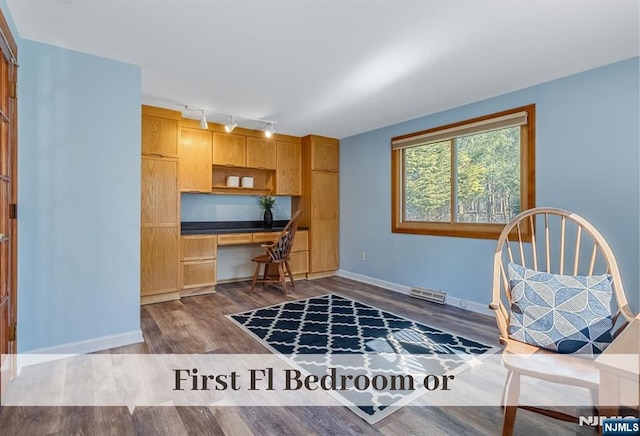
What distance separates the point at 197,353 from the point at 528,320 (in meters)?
2.11

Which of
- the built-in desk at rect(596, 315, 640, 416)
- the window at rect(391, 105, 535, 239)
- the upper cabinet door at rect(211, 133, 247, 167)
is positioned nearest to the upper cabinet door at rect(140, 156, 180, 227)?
the upper cabinet door at rect(211, 133, 247, 167)

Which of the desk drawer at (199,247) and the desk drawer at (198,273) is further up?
the desk drawer at (199,247)

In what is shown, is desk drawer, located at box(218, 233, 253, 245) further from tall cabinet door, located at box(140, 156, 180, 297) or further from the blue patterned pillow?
the blue patterned pillow

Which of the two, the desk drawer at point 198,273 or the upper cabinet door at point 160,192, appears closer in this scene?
the upper cabinet door at point 160,192

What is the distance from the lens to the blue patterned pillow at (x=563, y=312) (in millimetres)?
1415

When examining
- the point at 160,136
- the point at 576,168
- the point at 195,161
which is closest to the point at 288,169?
the point at 195,161

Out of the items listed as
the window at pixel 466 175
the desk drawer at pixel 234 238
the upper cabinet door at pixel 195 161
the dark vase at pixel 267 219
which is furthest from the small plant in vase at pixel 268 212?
the window at pixel 466 175

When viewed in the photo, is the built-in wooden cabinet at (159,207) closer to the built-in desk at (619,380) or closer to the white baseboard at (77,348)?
the white baseboard at (77,348)

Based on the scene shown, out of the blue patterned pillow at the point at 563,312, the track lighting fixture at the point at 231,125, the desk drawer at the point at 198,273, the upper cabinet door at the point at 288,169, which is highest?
the track lighting fixture at the point at 231,125

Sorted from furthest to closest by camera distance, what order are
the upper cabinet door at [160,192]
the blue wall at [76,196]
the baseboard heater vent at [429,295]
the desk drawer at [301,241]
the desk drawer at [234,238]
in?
the desk drawer at [301,241], the desk drawer at [234,238], the baseboard heater vent at [429,295], the upper cabinet door at [160,192], the blue wall at [76,196]

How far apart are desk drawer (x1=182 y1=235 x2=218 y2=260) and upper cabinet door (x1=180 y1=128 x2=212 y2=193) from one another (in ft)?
2.01

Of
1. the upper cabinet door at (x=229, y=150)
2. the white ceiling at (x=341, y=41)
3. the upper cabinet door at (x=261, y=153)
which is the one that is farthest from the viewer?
the upper cabinet door at (x=261, y=153)

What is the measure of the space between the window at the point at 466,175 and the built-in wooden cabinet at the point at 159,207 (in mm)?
2702

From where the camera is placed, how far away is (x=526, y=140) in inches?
117
